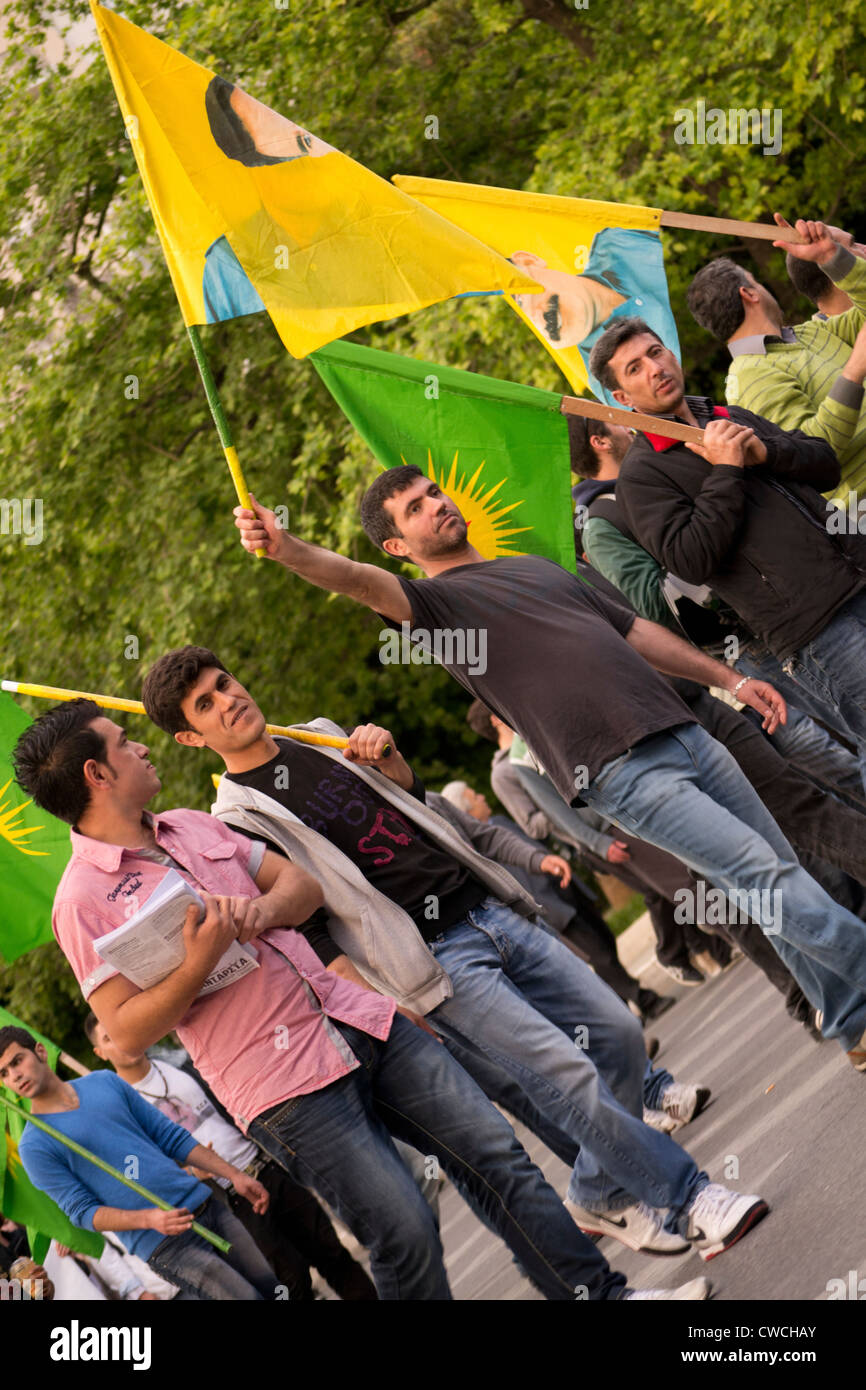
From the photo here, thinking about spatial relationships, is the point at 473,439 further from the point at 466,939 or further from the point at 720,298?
the point at 466,939

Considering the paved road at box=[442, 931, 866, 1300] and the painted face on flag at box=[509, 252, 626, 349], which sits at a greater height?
the painted face on flag at box=[509, 252, 626, 349]

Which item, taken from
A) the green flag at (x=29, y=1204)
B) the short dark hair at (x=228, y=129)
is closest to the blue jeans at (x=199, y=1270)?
the green flag at (x=29, y=1204)

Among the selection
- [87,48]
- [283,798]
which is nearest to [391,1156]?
[283,798]

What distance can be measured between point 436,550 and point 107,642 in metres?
10.7

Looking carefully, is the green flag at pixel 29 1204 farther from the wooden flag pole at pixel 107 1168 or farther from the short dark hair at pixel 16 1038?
the wooden flag pole at pixel 107 1168

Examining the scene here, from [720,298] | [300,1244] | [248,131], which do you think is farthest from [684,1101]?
[248,131]

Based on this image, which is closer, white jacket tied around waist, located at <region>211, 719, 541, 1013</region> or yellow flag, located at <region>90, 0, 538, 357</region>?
white jacket tied around waist, located at <region>211, 719, 541, 1013</region>

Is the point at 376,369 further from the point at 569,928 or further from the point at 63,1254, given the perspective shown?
the point at 569,928

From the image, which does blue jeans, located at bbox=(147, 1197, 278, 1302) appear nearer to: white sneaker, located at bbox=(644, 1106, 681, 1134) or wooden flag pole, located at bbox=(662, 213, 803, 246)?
white sneaker, located at bbox=(644, 1106, 681, 1134)

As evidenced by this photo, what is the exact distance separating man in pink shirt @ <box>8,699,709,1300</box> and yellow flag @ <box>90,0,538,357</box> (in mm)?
1410

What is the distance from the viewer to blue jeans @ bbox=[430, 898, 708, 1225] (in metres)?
4.39

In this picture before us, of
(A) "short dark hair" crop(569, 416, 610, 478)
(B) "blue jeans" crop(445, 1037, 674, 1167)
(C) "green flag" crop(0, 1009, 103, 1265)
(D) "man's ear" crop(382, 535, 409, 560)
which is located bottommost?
(C) "green flag" crop(0, 1009, 103, 1265)

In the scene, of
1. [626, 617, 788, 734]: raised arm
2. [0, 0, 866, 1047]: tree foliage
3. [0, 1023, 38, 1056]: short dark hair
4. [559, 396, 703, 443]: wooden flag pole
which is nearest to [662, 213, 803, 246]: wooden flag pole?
[559, 396, 703, 443]: wooden flag pole

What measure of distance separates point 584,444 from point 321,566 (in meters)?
2.40
